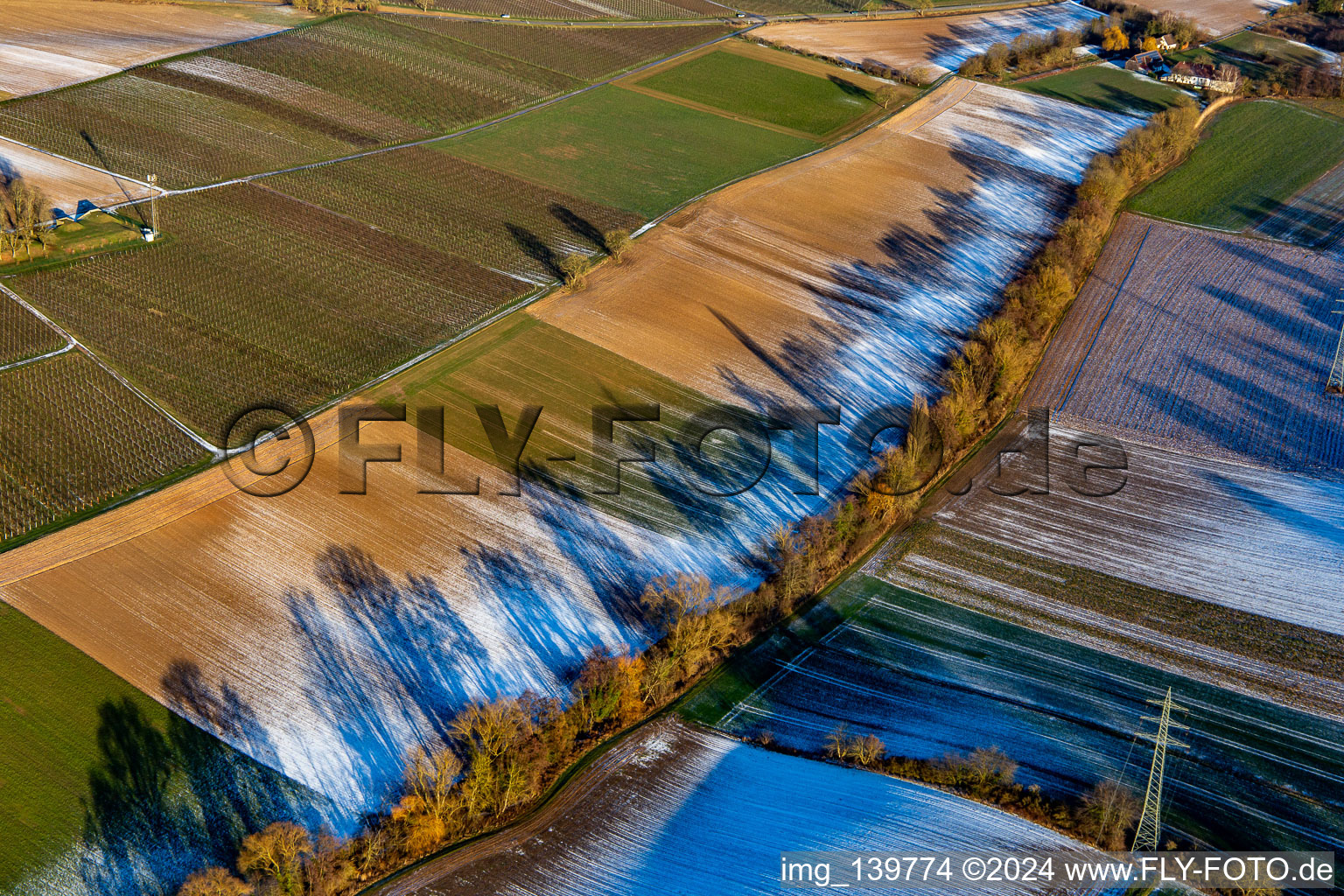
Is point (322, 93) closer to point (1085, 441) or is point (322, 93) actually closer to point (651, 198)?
point (651, 198)

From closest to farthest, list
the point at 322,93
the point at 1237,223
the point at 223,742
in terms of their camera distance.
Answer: the point at 223,742, the point at 1237,223, the point at 322,93

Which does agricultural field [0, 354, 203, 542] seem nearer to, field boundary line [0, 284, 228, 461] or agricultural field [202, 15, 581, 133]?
field boundary line [0, 284, 228, 461]

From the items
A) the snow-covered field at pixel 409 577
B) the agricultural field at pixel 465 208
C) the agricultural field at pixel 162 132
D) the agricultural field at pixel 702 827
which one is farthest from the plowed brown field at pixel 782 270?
the agricultural field at pixel 162 132

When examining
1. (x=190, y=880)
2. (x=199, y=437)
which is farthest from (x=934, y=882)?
(x=199, y=437)

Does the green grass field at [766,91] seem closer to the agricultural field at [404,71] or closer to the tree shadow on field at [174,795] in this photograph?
the agricultural field at [404,71]

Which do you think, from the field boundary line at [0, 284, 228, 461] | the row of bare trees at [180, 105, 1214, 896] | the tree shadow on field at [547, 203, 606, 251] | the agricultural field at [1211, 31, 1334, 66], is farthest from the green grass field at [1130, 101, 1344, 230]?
the field boundary line at [0, 284, 228, 461]

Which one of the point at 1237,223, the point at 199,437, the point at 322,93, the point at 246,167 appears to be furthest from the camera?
the point at 322,93

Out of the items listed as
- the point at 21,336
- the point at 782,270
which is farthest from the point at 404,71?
the point at 21,336

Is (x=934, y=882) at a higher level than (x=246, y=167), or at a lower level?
lower
